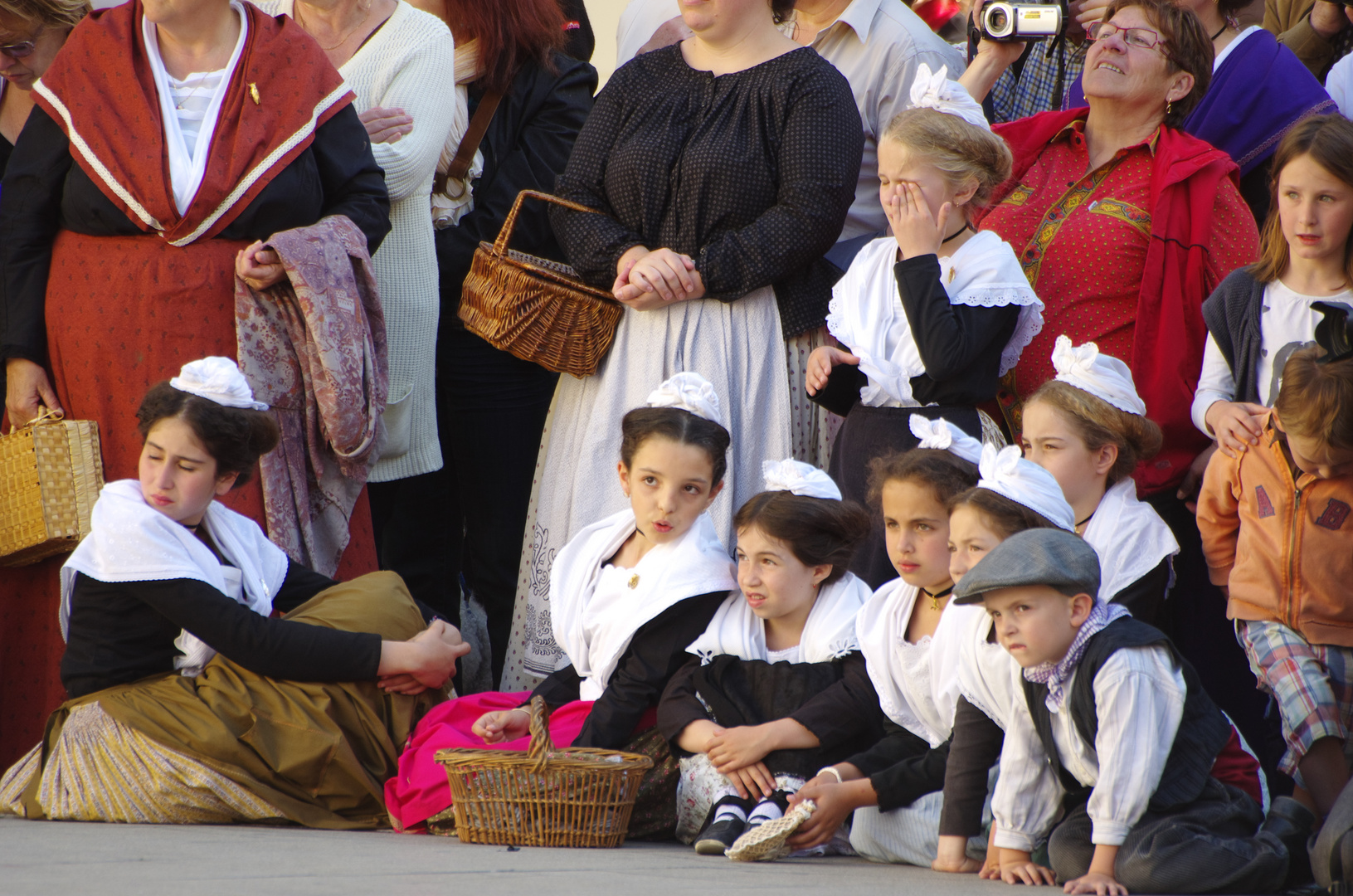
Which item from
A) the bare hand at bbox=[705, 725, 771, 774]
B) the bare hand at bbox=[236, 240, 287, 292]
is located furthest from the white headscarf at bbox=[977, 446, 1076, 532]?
the bare hand at bbox=[236, 240, 287, 292]

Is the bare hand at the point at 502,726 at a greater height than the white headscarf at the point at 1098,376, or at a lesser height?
lesser

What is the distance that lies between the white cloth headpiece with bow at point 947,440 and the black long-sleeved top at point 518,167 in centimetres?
192

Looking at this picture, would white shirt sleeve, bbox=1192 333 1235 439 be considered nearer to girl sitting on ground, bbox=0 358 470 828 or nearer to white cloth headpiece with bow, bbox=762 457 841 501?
white cloth headpiece with bow, bbox=762 457 841 501

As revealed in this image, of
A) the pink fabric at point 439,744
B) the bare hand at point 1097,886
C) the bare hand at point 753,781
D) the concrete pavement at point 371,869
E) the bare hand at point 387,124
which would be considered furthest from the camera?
the bare hand at point 387,124

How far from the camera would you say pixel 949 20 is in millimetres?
6355

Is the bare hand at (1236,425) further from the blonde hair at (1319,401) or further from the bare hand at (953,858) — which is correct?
the bare hand at (953,858)

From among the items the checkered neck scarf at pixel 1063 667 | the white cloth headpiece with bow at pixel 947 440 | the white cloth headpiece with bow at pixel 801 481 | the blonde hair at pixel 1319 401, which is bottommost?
the checkered neck scarf at pixel 1063 667

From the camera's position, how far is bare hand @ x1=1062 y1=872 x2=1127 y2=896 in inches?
111

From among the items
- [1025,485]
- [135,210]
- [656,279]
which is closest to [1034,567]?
[1025,485]

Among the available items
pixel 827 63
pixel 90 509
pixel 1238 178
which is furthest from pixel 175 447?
pixel 1238 178

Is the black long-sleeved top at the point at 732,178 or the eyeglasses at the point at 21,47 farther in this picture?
the eyeglasses at the point at 21,47

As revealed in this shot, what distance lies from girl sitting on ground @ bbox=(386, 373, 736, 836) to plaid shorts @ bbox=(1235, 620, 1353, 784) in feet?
4.16

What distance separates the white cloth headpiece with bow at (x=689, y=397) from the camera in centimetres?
408

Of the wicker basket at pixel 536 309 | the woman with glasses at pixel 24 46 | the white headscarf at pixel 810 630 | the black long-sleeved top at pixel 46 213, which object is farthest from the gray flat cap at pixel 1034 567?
the woman with glasses at pixel 24 46
